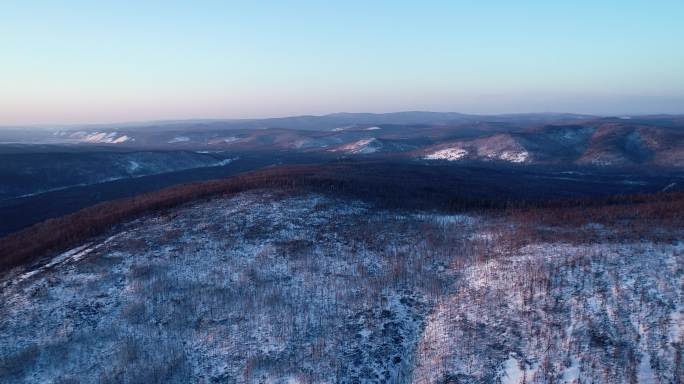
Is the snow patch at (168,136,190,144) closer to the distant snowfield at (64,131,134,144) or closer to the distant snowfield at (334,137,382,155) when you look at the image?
the distant snowfield at (64,131,134,144)

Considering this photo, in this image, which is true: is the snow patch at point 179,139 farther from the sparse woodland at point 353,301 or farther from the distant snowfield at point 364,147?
the sparse woodland at point 353,301

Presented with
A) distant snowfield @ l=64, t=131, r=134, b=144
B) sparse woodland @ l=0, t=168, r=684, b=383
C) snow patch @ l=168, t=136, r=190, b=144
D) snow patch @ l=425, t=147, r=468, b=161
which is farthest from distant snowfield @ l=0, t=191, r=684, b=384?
distant snowfield @ l=64, t=131, r=134, b=144

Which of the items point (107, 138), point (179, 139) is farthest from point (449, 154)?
point (107, 138)

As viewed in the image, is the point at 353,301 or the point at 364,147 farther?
the point at 364,147

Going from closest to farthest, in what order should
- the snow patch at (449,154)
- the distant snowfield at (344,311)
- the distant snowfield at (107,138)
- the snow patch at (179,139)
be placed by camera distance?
Result: the distant snowfield at (344,311) < the snow patch at (449,154) < the snow patch at (179,139) < the distant snowfield at (107,138)

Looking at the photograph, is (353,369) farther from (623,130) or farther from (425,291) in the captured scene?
(623,130)

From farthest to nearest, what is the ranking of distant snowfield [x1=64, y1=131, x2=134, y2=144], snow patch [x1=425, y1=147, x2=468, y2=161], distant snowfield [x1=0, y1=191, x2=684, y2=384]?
distant snowfield [x1=64, y1=131, x2=134, y2=144], snow patch [x1=425, y1=147, x2=468, y2=161], distant snowfield [x1=0, y1=191, x2=684, y2=384]

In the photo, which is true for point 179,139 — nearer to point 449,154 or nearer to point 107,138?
point 107,138

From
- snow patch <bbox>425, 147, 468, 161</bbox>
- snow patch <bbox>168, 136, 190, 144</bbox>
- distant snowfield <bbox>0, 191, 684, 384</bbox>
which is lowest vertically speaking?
distant snowfield <bbox>0, 191, 684, 384</bbox>

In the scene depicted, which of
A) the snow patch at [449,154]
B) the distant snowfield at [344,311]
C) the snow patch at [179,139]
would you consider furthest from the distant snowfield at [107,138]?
the distant snowfield at [344,311]

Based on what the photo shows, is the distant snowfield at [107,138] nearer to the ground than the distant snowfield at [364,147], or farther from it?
farther from it
